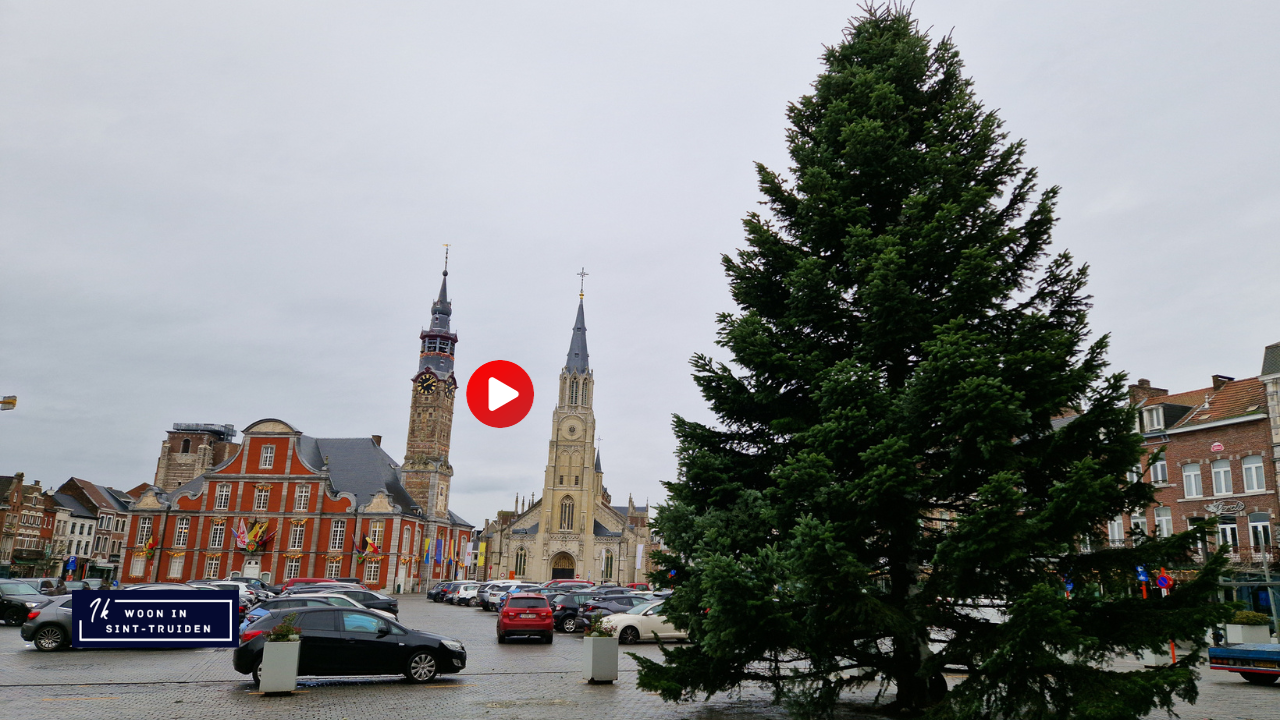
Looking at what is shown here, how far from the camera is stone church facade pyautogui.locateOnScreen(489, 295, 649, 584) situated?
106 meters

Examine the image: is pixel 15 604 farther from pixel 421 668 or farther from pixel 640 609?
pixel 640 609

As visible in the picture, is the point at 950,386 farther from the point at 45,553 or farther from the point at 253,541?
the point at 45,553

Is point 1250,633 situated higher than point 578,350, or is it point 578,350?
point 578,350

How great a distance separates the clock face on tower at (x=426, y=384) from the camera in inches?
3895

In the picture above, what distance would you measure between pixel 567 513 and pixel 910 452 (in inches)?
3926

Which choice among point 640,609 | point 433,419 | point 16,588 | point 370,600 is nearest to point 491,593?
point 370,600

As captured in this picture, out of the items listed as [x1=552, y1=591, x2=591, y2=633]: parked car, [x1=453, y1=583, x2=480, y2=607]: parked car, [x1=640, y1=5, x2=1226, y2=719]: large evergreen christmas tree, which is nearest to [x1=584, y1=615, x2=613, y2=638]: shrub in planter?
[x1=640, y1=5, x2=1226, y2=719]: large evergreen christmas tree

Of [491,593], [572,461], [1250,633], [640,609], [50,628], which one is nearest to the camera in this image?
[50,628]

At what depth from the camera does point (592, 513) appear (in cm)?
10856

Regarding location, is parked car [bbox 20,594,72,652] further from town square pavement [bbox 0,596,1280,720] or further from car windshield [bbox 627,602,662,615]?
car windshield [bbox 627,602,662,615]

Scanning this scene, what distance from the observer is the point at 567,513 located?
108 metres

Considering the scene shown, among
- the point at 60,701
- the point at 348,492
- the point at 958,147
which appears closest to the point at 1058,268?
the point at 958,147

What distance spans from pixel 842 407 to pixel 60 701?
44.8ft

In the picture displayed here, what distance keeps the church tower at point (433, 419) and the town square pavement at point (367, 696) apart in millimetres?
69972
